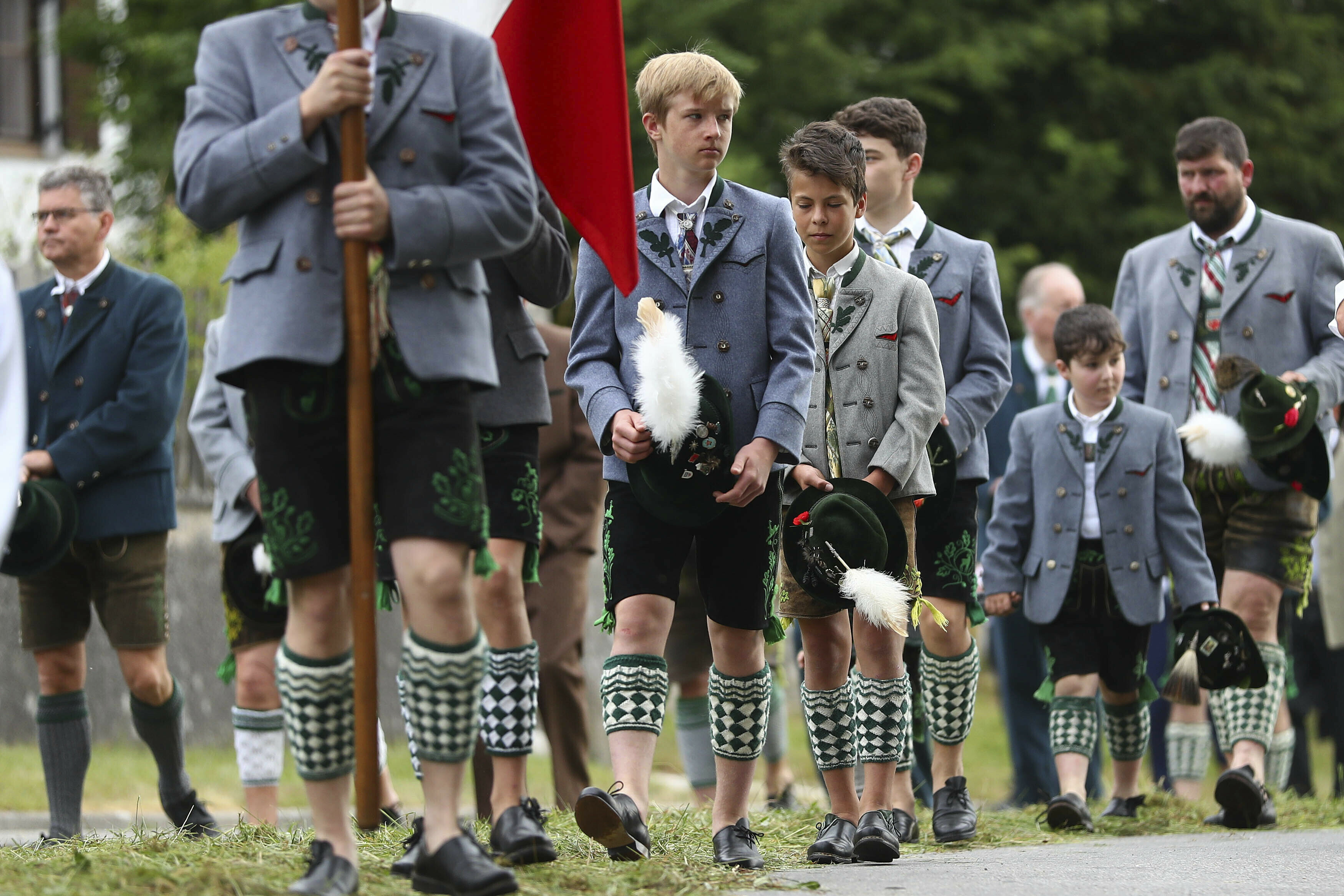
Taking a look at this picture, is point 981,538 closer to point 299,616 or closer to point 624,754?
point 624,754

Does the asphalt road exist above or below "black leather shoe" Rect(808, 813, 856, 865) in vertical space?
below

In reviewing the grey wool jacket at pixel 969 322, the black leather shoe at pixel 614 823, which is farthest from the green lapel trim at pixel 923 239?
the black leather shoe at pixel 614 823

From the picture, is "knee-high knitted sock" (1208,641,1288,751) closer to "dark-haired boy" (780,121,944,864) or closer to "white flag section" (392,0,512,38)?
"dark-haired boy" (780,121,944,864)

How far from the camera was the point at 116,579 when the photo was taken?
7.06 meters

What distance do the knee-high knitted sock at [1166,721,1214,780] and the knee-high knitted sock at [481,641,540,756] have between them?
413 centimetres

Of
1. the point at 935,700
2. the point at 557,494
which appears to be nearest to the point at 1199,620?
the point at 935,700

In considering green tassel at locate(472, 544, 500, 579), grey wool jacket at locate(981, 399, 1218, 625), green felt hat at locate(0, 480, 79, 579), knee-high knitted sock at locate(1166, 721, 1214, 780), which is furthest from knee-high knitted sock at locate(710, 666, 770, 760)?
knee-high knitted sock at locate(1166, 721, 1214, 780)

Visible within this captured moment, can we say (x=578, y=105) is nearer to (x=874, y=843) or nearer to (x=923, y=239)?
(x=923, y=239)

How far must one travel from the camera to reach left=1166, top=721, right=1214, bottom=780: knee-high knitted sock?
8.38 metres

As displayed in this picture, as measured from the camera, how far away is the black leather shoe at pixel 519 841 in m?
4.84

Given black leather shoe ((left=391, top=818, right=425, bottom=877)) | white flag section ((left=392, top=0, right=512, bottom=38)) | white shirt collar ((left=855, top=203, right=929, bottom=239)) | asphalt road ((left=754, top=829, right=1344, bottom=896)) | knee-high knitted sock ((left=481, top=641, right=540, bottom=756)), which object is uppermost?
white flag section ((left=392, top=0, right=512, bottom=38))

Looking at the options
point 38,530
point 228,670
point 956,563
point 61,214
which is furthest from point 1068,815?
point 61,214

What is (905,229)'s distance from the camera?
22.4 ft

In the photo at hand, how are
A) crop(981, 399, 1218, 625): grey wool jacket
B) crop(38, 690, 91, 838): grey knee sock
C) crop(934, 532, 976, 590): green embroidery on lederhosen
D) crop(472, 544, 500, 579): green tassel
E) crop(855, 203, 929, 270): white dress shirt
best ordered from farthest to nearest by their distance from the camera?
crop(981, 399, 1218, 625): grey wool jacket
crop(38, 690, 91, 838): grey knee sock
crop(855, 203, 929, 270): white dress shirt
crop(934, 532, 976, 590): green embroidery on lederhosen
crop(472, 544, 500, 579): green tassel
